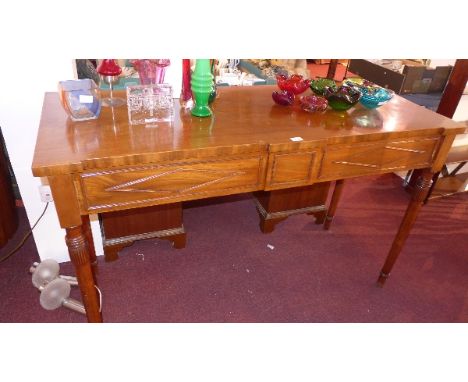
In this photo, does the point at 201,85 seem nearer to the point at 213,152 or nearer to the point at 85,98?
the point at 213,152

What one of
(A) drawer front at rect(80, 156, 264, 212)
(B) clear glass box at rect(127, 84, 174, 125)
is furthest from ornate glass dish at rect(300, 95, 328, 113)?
(B) clear glass box at rect(127, 84, 174, 125)

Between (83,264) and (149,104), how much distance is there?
0.59 metres

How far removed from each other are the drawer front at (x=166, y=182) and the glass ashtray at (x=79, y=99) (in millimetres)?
299

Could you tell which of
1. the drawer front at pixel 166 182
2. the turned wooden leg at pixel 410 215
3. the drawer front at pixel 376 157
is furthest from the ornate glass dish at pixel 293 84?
the turned wooden leg at pixel 410 215

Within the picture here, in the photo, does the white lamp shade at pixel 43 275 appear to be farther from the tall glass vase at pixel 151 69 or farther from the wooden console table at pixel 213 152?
the tall glass vase at pixel 151 69

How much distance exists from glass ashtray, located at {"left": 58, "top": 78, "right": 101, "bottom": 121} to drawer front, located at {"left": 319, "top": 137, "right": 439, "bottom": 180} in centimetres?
83

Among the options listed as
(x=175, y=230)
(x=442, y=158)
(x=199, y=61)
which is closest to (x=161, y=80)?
(x=199, y=61)

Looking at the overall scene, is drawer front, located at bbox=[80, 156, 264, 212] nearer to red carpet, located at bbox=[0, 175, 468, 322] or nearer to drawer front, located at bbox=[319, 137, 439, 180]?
drawer front, located at bbox=[319, 137, 439, 180]

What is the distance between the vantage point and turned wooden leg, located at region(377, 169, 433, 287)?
166 centimetres

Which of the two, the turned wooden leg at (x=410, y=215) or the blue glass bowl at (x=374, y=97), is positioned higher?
the blue glass bowl at (x=374, y=97)

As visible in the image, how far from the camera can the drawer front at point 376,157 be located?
1382 mm

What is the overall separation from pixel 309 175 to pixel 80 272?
87 centimetres

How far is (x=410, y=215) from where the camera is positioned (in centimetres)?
177

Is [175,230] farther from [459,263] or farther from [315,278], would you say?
[459,263]
